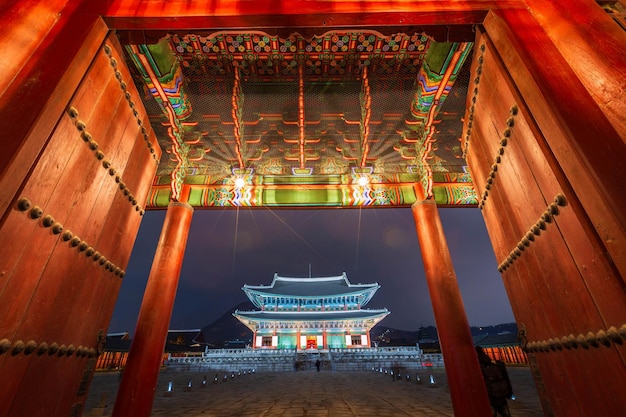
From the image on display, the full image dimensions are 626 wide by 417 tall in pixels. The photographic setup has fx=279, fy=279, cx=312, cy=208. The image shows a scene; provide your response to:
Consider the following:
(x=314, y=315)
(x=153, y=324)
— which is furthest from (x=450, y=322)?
(x=314, y=315)

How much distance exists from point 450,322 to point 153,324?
15.6ft

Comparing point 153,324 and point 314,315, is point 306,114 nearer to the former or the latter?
point 153,324

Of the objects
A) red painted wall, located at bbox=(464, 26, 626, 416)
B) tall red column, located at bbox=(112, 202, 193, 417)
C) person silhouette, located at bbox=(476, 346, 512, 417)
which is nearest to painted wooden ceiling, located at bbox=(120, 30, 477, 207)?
tall red column, located at bbox=(112, 202, 193, 417)

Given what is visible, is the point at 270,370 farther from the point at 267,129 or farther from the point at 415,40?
the point at 415,40

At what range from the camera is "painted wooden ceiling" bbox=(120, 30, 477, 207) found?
344cm

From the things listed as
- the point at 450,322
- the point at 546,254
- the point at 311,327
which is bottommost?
the point at 450,322

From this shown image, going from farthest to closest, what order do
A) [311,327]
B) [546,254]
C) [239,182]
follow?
1. [311,327]
2. [239,182]
3. [546,254]

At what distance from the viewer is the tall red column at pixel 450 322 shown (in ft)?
13.1

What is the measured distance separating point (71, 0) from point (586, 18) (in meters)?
4.07

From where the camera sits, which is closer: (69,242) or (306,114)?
(69,242)

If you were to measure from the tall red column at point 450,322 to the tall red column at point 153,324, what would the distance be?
4.45m

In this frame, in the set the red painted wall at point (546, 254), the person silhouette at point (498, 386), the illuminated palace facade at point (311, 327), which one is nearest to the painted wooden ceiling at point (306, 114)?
the red painted wall at point (546, 254)

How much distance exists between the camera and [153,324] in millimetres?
→ 4379

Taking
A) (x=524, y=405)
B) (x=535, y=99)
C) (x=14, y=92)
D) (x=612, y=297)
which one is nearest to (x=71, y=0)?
(x=14, y=92)
